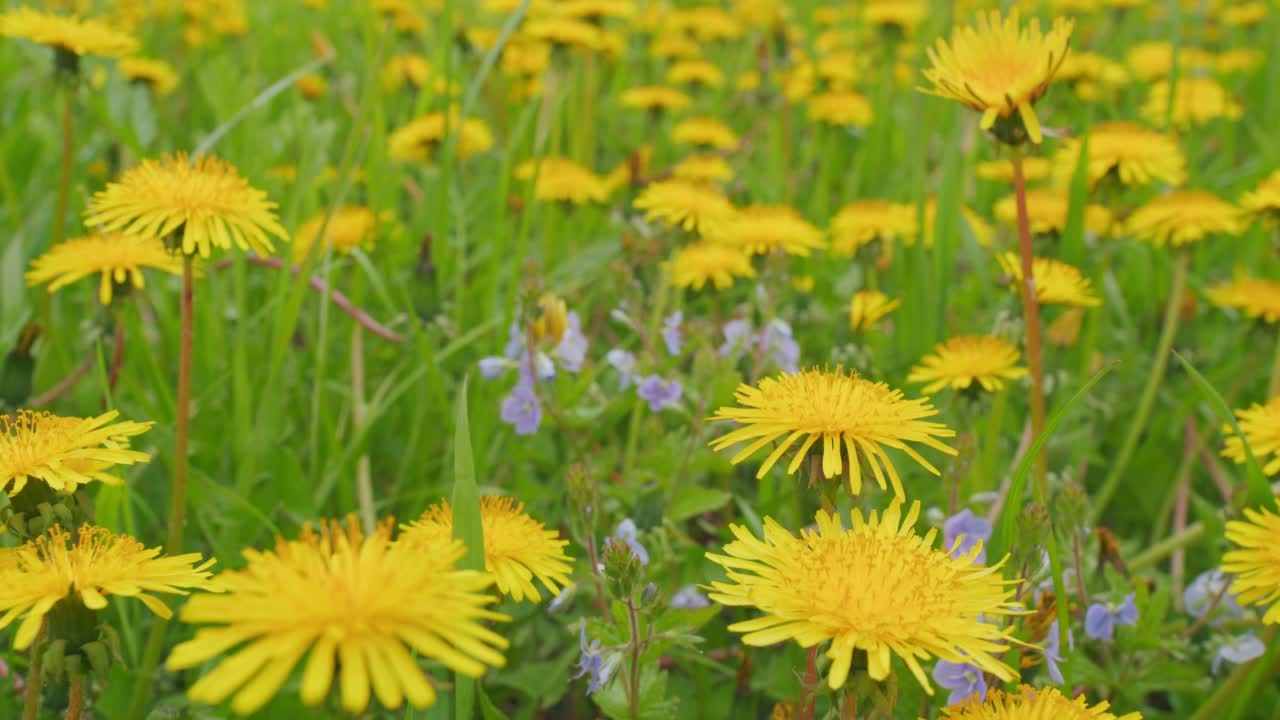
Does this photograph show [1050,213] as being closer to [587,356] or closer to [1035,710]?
[587,356]

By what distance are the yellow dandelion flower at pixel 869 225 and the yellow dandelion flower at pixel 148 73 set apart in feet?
6.24

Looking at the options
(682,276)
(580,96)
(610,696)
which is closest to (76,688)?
(610,696)

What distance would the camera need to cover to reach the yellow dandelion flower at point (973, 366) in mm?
1483

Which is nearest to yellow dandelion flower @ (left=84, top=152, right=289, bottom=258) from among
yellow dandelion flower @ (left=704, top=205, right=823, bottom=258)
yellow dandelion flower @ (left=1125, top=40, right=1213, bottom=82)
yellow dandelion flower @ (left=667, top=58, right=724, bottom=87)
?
yellow dandelion flower @ (left=704, top=205, right=823, bottom=258)

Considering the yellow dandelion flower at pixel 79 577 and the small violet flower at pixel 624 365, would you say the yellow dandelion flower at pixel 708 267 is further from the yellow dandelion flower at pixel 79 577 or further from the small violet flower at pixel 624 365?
the yellow dandelion flower at pixel 79 577

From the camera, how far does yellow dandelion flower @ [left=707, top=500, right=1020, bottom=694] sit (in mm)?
847

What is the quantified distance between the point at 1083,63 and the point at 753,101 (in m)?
0.95

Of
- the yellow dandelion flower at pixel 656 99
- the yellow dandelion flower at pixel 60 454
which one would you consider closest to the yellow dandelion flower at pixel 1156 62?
the yellow dandelion flower at pixel 656 99

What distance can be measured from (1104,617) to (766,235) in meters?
0.94

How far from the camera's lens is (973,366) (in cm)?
151

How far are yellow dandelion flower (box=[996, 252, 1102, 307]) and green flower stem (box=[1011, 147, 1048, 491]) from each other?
0.79 feet

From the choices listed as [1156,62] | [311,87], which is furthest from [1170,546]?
[311,87]

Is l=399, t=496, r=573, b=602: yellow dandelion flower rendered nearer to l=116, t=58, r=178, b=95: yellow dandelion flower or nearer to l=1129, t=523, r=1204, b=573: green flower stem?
l=1129, t=523, r=1204, b=573: green flower stem

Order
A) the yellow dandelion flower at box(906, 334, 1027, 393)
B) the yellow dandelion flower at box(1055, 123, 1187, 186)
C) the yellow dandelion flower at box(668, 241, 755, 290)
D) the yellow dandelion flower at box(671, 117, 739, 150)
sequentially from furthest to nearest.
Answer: the yellow dandelion flower at box(671, 117, 739, 150) < the yellow dandelion flower at box(1055, 123, 1187, 186) < the yellow dandelion flower at box(668, 241, 755, 290) < the yellow dandelion flower at box(906, 334, 1027, 393)
